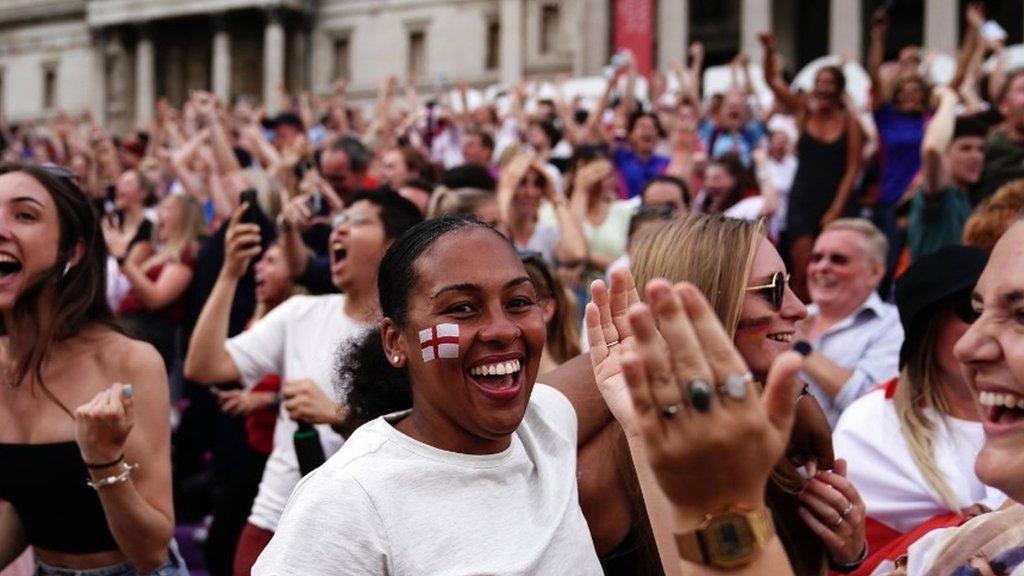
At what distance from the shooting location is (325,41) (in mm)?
51594

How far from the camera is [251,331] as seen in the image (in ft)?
16.3

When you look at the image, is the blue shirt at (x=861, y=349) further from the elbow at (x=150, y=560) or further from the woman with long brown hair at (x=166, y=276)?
the woman with long brown hair at (x=166, y=276)

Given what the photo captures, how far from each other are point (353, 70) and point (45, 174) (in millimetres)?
47426

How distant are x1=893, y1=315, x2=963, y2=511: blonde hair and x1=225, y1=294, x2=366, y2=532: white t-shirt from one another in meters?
2.12

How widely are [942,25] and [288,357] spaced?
32.4 m

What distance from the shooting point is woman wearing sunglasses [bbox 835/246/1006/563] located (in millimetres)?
3586

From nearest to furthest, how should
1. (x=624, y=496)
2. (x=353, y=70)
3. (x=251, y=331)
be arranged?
1. (x=624, y=496)
2. (x=251, y=331)
3. (x=353, y=70)

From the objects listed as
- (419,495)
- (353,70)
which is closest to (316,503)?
(419,495)

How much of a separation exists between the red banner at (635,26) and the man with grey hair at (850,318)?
2882cm

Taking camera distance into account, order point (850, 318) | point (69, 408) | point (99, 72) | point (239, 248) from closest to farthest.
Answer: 1. point (69, 408)
2. point (239, 248)
3. point (850, 318)
4. point (99, 72)

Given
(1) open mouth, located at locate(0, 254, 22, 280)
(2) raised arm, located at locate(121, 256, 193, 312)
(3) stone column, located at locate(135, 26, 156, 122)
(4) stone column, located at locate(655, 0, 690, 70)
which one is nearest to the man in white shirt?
(1) open mouth, located at locate(0, 254, 22, 280)

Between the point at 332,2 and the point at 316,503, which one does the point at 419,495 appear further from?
the point at 332,2

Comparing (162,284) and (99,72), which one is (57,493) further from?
(99,72)

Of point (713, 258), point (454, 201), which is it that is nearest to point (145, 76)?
point (454, 201)
